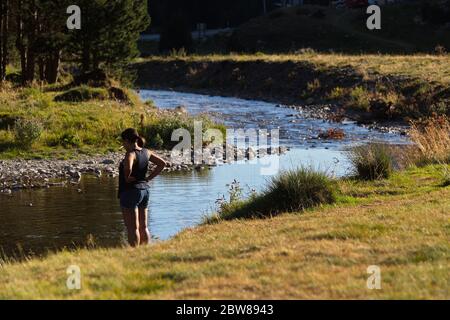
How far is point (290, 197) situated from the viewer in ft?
54.0

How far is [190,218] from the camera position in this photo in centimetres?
1834

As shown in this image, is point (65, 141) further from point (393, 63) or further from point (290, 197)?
point (393, 63)

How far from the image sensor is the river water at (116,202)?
1681 centimetres

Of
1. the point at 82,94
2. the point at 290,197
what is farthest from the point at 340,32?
the point at 290,197

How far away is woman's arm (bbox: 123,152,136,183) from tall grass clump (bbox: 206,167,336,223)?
3.15m

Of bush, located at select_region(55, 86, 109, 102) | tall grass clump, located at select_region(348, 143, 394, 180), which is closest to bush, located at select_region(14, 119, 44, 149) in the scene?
bush, located at select_region(55, 86, 109, 102)

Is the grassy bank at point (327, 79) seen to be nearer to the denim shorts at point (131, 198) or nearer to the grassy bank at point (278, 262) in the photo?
the grassy bank at point (278, 262)

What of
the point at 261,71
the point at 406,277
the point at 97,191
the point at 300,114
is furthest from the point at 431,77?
the point at 406,277

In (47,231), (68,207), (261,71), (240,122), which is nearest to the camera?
(47,231)

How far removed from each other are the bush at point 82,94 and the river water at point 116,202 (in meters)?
8.20

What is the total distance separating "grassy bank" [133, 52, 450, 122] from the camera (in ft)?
131

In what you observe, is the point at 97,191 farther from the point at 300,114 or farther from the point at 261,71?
the point at 261,71

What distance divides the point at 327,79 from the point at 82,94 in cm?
1822
